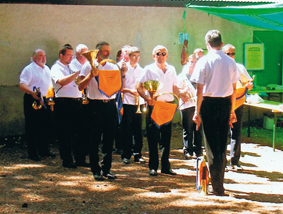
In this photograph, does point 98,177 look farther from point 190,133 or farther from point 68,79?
point 190,133

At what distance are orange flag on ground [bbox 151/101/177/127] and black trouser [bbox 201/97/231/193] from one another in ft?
3.27

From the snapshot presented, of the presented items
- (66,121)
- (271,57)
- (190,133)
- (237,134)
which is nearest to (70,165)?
(66,121)

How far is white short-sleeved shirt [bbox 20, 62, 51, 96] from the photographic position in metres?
8.30

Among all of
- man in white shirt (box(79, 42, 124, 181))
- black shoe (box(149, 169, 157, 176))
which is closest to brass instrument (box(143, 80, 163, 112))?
man in white shirt (box(79, 42, 124, 181))

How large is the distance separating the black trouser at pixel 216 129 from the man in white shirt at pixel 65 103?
2477 mm

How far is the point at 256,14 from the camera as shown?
8.93 m

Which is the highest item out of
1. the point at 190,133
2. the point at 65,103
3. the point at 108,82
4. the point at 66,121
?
the point at 108,82

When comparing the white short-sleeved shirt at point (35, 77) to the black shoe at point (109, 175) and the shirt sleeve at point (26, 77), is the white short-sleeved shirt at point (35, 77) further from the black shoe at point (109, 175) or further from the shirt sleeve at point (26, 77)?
A: the black shoe at point (109, 175)

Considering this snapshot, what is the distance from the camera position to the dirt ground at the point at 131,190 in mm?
5355

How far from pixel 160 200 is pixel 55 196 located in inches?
52.6

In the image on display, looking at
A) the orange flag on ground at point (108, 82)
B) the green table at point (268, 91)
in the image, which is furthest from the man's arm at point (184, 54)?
the orange flag on ground at point (108, 82)

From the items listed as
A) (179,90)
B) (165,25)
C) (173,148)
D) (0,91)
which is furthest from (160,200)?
(165,25)

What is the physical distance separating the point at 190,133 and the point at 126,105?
142 centimetres

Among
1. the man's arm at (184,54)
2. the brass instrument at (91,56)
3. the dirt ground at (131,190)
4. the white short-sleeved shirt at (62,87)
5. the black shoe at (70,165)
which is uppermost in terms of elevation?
the man's arm at (184,54)
